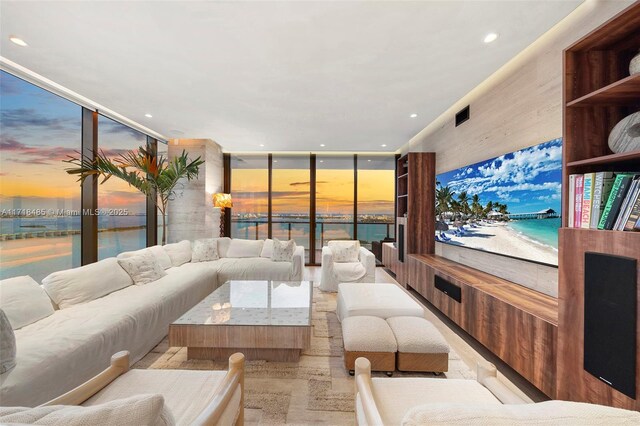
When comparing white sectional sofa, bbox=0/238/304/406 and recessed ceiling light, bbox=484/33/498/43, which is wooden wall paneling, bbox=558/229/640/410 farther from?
white sectional sofa, bbox=0/238/304/406

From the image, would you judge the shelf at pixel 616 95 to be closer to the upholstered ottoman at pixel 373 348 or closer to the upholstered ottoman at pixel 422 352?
the upholstered ottoman at pixel 422 352

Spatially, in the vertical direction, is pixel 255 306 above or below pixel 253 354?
above

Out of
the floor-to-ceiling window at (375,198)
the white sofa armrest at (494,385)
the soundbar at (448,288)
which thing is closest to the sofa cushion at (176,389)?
the white sofa armrest at (494,385)

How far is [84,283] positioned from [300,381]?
2214mm

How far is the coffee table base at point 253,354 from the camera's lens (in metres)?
2.22

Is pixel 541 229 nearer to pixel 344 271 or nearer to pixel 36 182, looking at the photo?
pixel 344 271

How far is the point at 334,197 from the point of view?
257 inches

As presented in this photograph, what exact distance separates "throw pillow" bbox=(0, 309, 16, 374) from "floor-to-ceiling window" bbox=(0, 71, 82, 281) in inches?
79.2

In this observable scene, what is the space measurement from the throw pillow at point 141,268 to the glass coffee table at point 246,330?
99 cm

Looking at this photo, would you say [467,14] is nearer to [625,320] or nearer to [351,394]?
[625,320]

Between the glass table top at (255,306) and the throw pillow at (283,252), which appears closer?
the glass table top at (255,306)

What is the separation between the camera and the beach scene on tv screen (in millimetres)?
2111

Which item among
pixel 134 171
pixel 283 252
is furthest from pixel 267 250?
pixel 134 171

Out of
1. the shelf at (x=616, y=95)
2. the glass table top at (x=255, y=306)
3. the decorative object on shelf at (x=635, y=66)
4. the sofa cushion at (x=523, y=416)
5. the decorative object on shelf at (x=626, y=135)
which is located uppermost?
the decorative object on shelf at (x=635, y=66)
